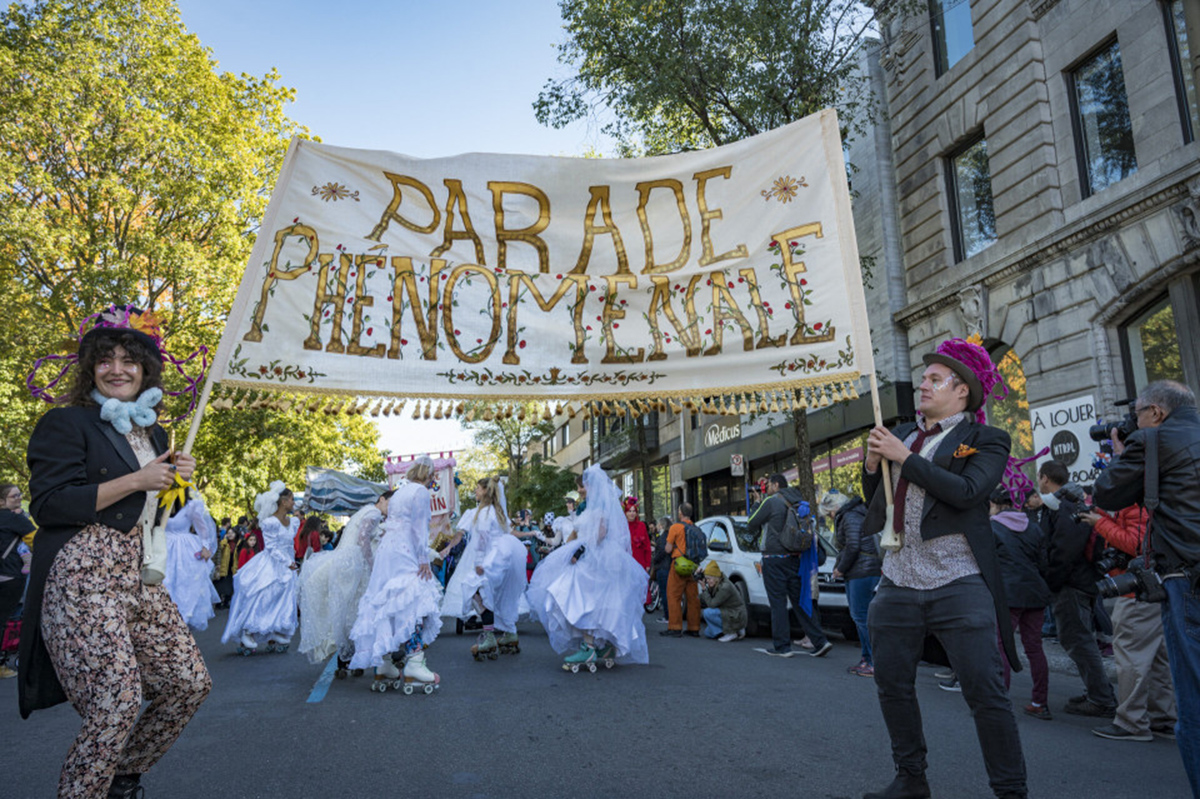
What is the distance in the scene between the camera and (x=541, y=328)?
402cm

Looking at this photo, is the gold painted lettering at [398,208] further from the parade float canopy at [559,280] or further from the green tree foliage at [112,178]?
the green tree foliage at [112,178]

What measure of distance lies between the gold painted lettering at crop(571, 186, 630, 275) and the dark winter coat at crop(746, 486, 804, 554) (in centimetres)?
584

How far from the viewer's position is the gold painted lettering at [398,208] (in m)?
4.01

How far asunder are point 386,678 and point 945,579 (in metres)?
5.40

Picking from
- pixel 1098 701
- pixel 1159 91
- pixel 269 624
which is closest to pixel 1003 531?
pixel 1098 701

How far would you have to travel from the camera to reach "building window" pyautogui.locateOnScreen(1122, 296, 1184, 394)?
12.2m

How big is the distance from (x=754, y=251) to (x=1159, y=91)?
11.4 metres

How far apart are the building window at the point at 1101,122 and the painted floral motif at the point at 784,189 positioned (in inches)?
437

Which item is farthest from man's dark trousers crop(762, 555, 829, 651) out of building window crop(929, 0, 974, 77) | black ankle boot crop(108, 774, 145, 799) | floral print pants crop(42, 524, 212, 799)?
building window crop(929, 0, 974, 77)

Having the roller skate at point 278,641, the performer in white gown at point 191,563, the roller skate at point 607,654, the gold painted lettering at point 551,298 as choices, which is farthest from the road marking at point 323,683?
the gold painted lettering at point 551,298

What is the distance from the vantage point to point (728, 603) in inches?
439

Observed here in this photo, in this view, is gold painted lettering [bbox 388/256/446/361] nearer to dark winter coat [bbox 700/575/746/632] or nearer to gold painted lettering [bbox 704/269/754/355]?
gold painted lettering [bbox 704/269/754/355]

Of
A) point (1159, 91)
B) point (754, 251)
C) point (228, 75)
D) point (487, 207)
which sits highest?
point (228, 75)

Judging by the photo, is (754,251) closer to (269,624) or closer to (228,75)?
(269,624)
